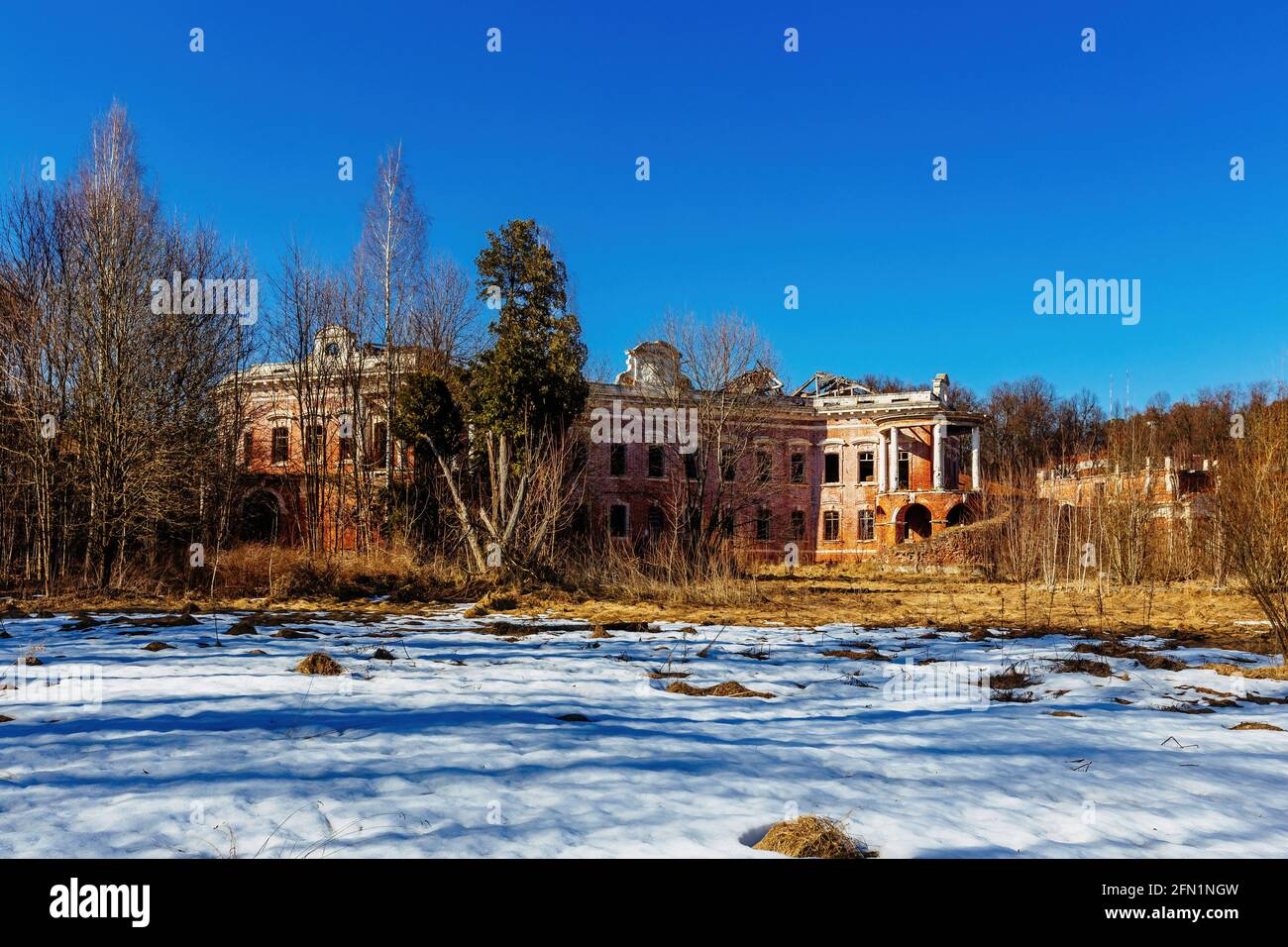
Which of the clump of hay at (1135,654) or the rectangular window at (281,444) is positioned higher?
the rectangular window at (281,444)

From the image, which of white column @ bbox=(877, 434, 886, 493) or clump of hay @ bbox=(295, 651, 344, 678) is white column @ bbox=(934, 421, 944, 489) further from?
clump of hay @ bbox=(295, 651, 344, 678)

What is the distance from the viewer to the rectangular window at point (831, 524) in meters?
42.4

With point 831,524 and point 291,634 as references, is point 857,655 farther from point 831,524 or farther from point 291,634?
point 831,524

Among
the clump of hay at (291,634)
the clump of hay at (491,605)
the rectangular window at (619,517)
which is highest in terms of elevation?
the rectangular window at (619,517)

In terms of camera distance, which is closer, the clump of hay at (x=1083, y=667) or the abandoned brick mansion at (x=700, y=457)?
the clump of hay at (x=1083, y=667)

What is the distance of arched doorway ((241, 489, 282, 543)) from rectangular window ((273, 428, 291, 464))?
1.99 m

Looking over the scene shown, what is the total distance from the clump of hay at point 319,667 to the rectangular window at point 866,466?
37.9 meters

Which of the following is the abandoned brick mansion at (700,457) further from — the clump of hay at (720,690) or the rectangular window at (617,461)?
the clump of hay at (720,690)

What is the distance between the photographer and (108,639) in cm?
897

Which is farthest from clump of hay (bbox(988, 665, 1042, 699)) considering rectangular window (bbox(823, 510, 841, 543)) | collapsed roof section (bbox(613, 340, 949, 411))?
rectangular window (bbox(823, 510, 841, 543))

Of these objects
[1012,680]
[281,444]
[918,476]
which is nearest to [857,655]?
[1012,680]

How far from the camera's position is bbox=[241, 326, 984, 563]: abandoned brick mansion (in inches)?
1176

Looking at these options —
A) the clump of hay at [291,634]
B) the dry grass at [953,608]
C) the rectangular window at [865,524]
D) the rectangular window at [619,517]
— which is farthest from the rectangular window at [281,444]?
the rectangular window at [865,524]

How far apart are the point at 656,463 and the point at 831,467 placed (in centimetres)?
942
